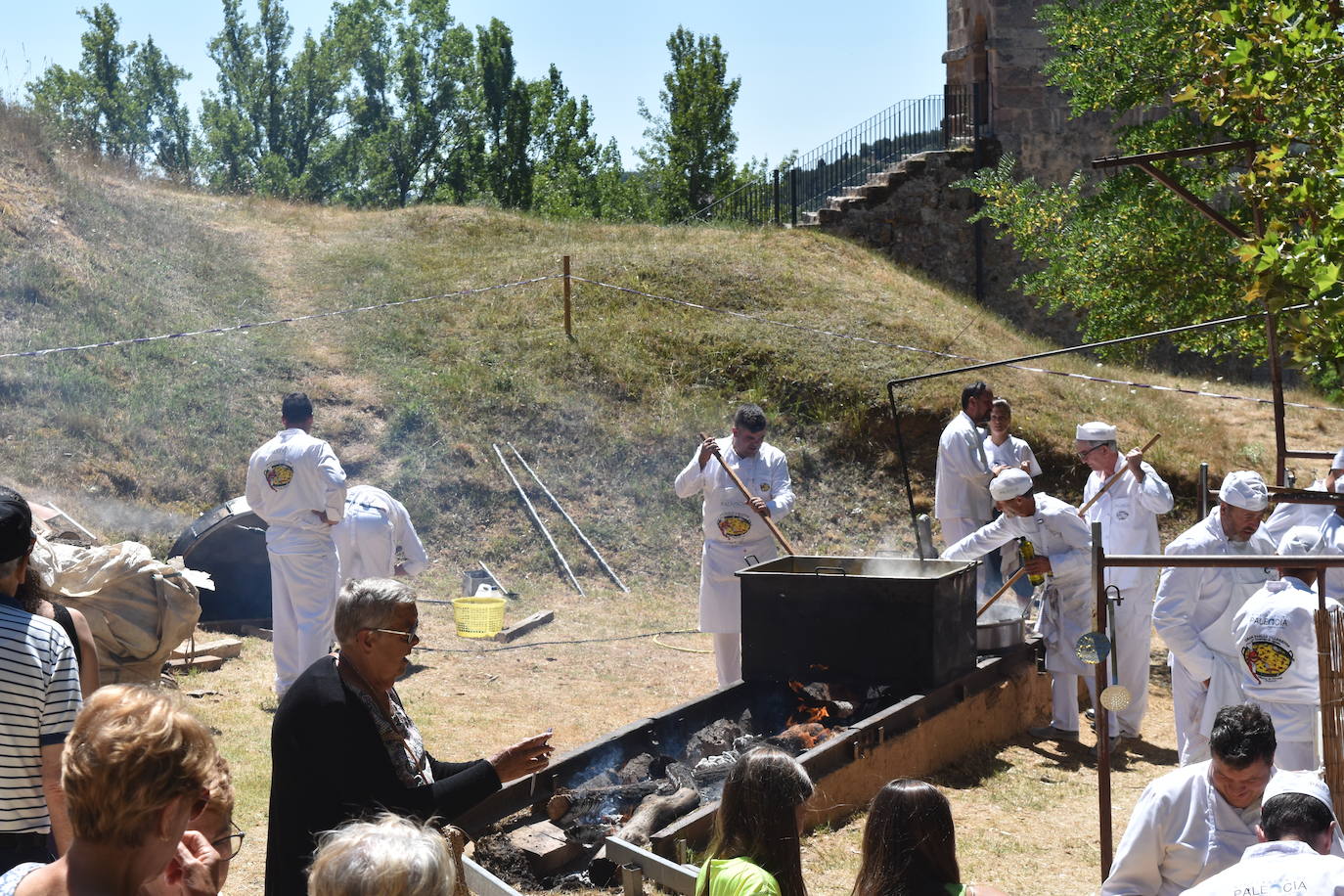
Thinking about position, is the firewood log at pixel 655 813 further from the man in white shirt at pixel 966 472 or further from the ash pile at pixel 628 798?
the man in white shirt at pixel 966 472

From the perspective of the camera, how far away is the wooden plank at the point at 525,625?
10.9 metres

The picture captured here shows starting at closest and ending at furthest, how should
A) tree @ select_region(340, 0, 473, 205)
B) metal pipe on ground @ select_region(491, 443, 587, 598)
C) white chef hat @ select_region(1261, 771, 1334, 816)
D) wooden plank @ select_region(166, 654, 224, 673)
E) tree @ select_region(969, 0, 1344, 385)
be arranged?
white chef hat @ select_region(1261, 771, 1334, 816), tree @ select_region(969, 0, 1344, 385), wooden plank @ select_region(166, 654, 224, 673), metal pipe on ground @ select_region(491, 443, 587, 598), tree @ select_region(340, 0, 473, 205)


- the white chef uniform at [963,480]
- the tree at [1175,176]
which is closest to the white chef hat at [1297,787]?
the tree at [1175,176]

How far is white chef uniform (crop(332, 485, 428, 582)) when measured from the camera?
9.07m

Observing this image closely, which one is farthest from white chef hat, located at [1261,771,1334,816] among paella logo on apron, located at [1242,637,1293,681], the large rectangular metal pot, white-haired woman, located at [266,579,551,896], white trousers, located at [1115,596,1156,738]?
white trousers, located at [1115,596,1156,738]

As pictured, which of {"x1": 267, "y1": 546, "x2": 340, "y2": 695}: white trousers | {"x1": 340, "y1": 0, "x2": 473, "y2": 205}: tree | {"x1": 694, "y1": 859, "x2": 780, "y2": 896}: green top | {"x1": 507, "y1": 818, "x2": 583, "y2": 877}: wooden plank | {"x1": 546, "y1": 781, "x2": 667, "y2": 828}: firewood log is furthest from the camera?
{"x1": 340, "y1": 0, "x2": 473, "y2": 205}: tree

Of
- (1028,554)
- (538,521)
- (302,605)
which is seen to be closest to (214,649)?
Result: (302,605)

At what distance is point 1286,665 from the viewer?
478 cm

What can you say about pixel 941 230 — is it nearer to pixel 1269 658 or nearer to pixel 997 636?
pixel 997 636

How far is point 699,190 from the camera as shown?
34.9 metres

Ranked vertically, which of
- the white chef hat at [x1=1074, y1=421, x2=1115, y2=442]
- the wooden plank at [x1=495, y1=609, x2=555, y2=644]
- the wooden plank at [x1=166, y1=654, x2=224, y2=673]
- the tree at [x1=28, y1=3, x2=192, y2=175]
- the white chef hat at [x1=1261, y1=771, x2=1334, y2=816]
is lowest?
the wooden plank at [x1=495, y1=609, x2=555, y2=644]

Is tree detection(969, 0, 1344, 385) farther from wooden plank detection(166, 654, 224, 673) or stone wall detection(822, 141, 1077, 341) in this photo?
stone wall detection(822, 141, 1077, 341)

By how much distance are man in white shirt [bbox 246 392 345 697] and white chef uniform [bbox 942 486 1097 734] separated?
4.32 metres

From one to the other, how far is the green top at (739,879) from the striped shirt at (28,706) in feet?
5.66
